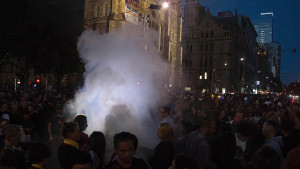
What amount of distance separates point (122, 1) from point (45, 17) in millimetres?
16027

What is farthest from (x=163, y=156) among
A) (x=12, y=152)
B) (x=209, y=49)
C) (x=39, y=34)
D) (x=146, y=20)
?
(x=209, y=49)

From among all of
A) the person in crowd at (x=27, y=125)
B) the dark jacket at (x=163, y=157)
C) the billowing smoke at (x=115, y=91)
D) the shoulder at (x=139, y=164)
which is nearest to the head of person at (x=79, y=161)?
the shoulder at (x=139, y=164)

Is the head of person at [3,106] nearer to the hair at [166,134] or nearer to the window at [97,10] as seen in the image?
the hair at [166,134]

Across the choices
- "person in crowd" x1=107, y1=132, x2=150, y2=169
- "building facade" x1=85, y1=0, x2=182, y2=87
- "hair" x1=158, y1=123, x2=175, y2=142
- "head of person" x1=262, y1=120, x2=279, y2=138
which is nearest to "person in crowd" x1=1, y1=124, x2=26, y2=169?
"person in crowd" x1=107, y1=132, x2=150, y2=169

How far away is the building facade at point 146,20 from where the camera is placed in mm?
37688

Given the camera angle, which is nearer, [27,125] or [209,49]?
[27,125]

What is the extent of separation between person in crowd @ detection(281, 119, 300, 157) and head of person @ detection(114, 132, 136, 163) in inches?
129

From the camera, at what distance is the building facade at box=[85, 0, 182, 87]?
1484 inches

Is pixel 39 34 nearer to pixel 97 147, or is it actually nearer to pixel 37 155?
pixel 97 147

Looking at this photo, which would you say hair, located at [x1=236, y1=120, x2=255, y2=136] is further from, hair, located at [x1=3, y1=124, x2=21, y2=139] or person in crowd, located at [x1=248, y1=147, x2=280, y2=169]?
hair, located at [x1=3, y1=124, x2=21, y2=139]

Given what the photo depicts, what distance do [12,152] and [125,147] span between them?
197cm

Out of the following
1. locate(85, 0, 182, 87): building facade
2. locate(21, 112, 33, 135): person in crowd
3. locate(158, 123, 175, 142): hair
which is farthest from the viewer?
locate(85, 0, 182, 87): building facade

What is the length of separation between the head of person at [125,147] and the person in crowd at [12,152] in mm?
1680

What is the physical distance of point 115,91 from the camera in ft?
34.2
